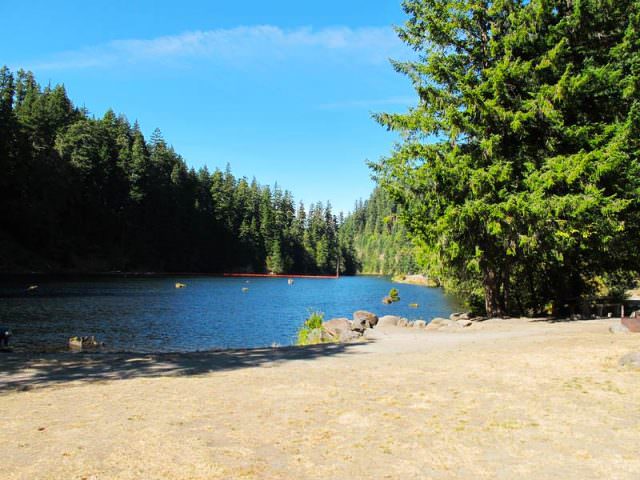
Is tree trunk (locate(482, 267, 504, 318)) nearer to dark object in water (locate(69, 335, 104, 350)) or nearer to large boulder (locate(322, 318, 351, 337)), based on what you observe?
large boulder (locate(322, 318, 351, 337))

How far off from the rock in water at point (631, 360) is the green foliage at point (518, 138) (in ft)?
27.3

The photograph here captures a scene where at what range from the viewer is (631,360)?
10.6 m

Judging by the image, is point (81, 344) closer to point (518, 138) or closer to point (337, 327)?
point (337, 327)

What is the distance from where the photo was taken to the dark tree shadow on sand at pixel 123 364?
10.3 m

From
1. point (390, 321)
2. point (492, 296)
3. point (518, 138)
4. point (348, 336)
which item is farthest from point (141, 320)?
point (518, 138)

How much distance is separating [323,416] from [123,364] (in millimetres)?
6671

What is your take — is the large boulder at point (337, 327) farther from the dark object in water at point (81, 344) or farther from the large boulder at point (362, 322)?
the dark object in water at point (81, 344)

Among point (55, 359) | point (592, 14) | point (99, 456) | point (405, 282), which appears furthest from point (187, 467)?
point (405, 282)

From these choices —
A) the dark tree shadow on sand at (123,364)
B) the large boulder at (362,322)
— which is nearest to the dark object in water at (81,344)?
the dark tree shadow on sand at (123,364)

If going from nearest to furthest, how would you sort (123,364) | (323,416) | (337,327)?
(323,416)
(123,364)
(337,327)

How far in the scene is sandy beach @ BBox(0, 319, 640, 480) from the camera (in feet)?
18.3

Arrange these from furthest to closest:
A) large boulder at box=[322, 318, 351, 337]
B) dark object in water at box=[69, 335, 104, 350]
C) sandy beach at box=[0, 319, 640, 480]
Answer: large boulder at box=[322, 318, 351, 337]
dark object in water at box=[69, 335, 104, 350]
sandy beach at box=[0, 319, 640, 480]

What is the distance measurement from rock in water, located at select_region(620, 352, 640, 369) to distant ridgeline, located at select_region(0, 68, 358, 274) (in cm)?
8016

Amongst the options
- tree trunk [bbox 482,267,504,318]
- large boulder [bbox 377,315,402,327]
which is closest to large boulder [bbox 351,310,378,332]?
large boulder [bbox 377,315,402,327]
